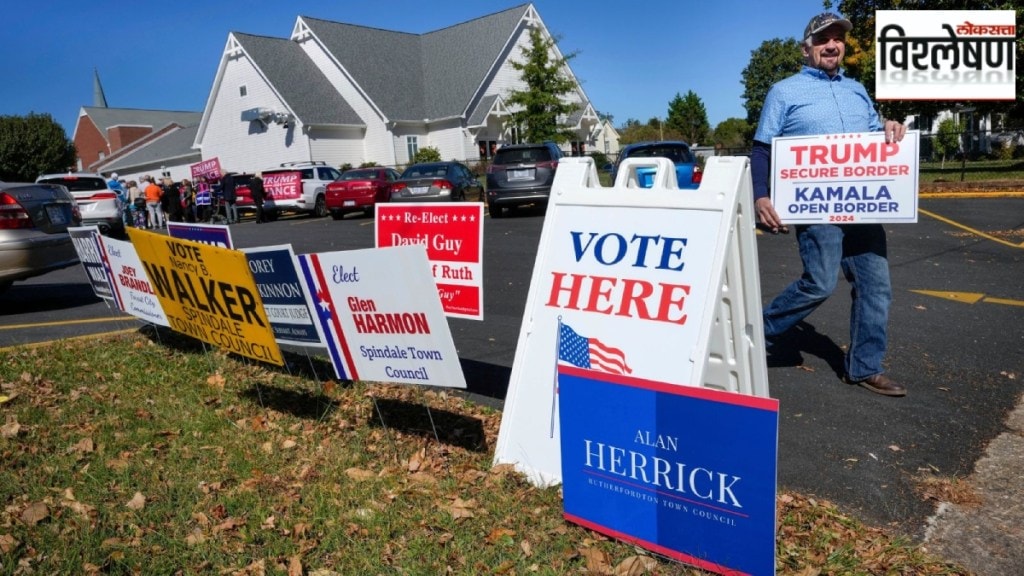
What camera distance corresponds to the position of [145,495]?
3.72 meters

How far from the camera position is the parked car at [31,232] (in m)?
8.23

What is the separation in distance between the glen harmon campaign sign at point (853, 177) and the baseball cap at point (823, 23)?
605 millimetres

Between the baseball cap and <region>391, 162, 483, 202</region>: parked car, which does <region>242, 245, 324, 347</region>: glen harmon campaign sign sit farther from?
<region>391, 162, 483, 202</region>: parked car

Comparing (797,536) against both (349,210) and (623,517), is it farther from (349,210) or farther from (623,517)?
(349,210)

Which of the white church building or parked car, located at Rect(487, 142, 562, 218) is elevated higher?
the white church building

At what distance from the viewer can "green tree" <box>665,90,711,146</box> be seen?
81.8 meters

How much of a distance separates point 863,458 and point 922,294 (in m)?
4.26

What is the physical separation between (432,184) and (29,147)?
5814 cm

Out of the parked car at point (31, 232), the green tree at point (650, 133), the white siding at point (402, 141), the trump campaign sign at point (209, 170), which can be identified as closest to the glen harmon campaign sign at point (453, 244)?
the parked car at point (31, 232)

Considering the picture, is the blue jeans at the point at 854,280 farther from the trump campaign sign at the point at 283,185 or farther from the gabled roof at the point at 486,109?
the gabled roof at the point at 486,109

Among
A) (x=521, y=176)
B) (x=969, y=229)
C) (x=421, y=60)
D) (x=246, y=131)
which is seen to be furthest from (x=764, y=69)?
(x=969, y=229)

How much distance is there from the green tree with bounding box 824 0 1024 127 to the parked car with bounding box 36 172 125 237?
1997 cm

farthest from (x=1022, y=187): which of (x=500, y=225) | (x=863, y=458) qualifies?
(x=863, y=458)

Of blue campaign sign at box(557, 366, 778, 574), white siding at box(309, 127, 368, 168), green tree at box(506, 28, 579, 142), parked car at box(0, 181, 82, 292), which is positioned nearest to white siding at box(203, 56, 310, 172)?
white siding at box(309, 127, 368, 168)
